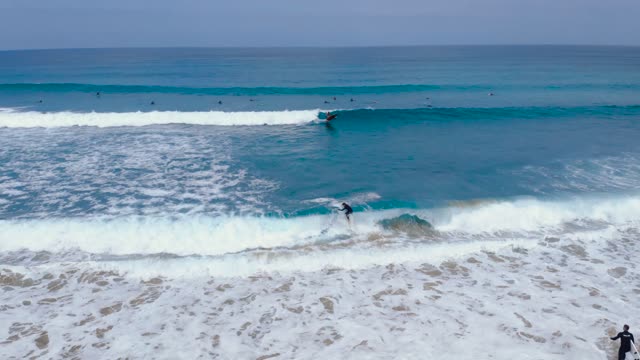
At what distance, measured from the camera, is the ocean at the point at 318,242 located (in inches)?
301

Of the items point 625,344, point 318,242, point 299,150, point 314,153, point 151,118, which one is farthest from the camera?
point 151,118

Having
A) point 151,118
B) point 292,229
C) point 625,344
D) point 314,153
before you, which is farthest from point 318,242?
point 151,118

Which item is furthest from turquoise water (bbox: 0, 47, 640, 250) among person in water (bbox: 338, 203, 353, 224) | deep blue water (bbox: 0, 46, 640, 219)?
person in water (bbox: 338, 203, 353, 224)

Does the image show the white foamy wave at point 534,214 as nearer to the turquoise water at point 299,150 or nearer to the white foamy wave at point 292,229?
the white foamy wave at point 292,229

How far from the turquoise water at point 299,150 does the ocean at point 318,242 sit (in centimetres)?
15

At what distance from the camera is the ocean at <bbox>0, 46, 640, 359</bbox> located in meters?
7.64

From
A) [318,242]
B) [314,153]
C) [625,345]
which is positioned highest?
[314,153]

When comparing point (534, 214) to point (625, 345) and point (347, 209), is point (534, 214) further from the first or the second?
point (625, 345)

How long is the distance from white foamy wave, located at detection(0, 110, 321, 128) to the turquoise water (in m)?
0.13

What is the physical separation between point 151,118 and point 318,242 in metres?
20.3

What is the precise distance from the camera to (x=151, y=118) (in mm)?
26766

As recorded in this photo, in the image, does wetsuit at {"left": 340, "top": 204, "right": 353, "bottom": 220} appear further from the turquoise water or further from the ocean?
the turquoise water

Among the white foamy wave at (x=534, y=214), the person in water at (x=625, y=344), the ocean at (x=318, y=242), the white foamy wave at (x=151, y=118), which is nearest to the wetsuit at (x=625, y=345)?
the person in water at (x=625, y=344)

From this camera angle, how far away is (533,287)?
9039 millimetres
